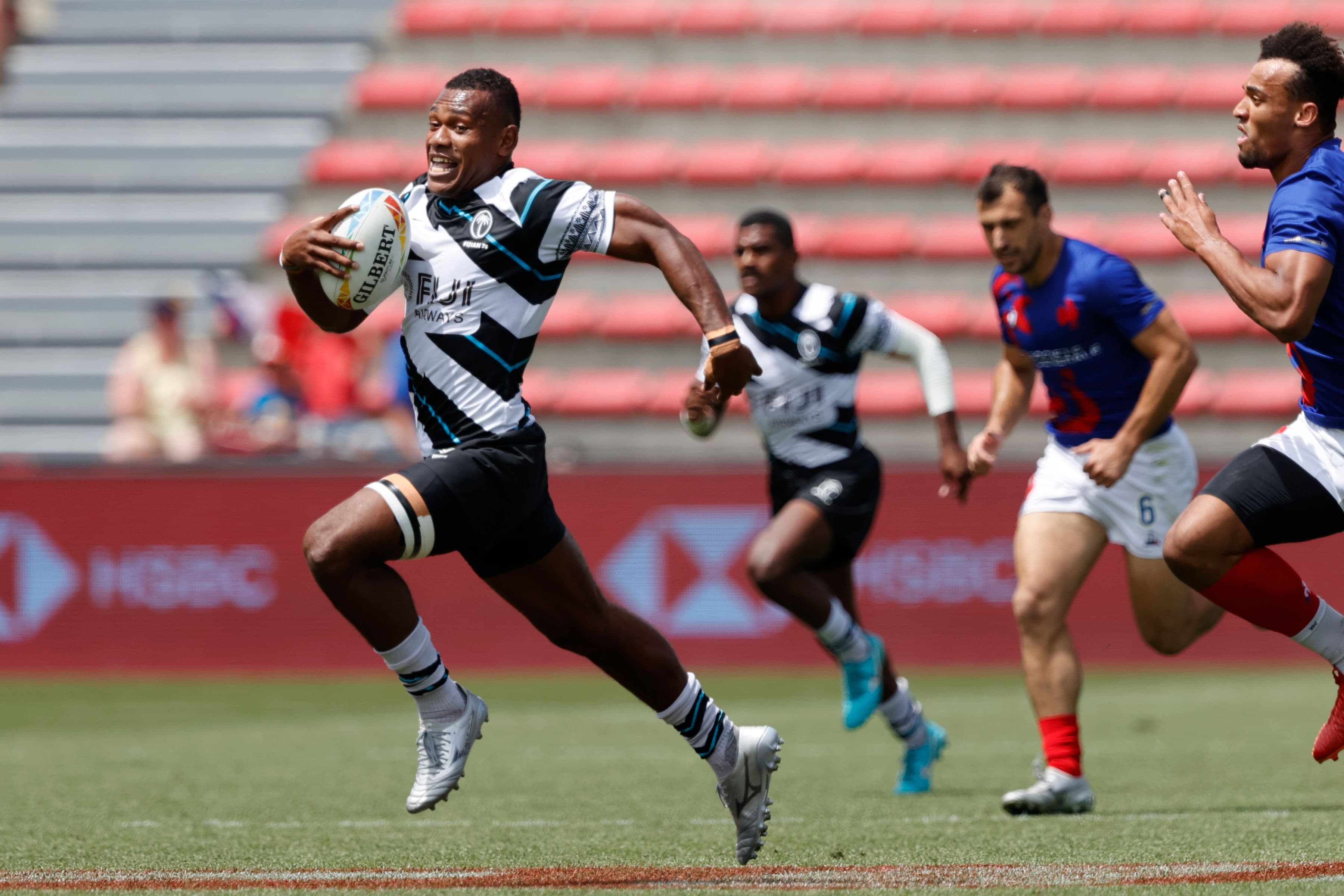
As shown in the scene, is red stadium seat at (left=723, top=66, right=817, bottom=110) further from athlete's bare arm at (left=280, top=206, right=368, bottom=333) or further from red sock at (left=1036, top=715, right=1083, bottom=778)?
athlete's bare arm at (left=280, top=206, right=368, bottom=333)

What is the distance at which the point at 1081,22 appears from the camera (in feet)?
62.1

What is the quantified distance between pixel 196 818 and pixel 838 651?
2832 millimetres

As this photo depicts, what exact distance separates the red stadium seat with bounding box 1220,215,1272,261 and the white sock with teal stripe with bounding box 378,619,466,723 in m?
Answer: 13.4

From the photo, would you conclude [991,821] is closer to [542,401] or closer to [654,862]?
[654,862]

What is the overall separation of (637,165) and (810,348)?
33.9 ft

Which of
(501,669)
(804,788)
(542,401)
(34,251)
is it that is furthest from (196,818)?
(34,251)

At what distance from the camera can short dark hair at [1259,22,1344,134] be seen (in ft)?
17.5

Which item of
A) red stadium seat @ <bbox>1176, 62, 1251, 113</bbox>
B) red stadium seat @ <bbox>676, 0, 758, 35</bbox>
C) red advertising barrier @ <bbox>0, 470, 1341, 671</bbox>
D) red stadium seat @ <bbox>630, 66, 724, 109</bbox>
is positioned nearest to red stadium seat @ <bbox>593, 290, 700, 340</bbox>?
red stadium seat @ <bbox>630, 66, 724, 109</bbox>

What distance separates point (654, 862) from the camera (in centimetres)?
517

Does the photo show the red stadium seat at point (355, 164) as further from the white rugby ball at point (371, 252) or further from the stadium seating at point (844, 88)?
the white rugby ball at point (371, 252)

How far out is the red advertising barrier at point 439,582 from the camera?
13594mm

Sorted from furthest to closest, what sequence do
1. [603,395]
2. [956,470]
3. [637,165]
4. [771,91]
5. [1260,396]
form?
[771,91]
[637,165]
[603,395]
[1260,396]
[956,470]

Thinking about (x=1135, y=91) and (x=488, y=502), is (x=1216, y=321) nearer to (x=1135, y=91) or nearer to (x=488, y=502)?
(x=1135, y=91)

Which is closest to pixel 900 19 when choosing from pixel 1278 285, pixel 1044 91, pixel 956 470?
pixel 1044 91
